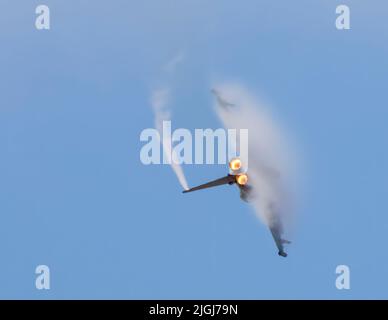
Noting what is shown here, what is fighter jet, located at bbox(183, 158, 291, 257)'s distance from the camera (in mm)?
37062

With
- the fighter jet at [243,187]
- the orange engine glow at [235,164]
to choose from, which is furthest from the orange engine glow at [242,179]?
the orange engine glow at [235,164]

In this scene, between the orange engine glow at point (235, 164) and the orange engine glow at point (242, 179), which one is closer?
the orange engine glow at point (235, 164)

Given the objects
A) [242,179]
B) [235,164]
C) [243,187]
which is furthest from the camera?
[243,187]

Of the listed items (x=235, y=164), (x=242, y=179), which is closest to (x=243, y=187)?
(x=242, y=179)

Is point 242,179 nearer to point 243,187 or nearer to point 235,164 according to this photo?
point 235,164

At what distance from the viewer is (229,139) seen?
38.6 metres

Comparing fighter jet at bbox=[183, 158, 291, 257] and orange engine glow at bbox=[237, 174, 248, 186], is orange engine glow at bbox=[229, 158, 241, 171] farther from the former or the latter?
orange engine glow at bbox=[237, 174, 248, 186]

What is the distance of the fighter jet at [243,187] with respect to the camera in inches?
1459

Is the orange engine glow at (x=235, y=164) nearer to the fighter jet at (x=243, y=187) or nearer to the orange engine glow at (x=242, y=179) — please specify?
the fighter jet at (x=243, y=187)

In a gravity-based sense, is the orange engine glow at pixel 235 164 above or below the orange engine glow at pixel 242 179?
above

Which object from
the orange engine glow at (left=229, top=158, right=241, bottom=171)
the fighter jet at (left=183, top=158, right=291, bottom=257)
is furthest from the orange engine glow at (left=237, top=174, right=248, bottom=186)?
the orange engine glow at (left=229, top=158, right=241, bottom=171)

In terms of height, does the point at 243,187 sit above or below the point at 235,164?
below

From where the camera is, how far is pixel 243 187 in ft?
126
